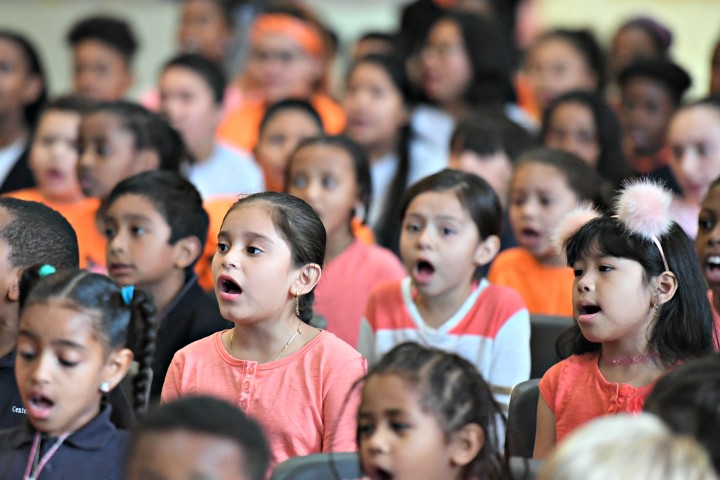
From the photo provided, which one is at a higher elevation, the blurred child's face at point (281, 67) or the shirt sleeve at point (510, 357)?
the blurred child's face at point (281, 67)

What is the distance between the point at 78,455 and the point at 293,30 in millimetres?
4237

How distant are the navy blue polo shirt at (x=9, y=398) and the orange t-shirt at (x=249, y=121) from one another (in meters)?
3.40

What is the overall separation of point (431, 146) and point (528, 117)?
0.76m

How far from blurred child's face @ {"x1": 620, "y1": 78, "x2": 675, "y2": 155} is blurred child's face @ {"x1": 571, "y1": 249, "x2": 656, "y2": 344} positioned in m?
2.81

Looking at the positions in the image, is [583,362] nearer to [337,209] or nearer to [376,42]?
[337,209]

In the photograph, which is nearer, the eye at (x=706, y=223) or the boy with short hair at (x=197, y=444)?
the boy with short hair at (x=197, y=444)

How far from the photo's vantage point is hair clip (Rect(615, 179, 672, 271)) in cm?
259

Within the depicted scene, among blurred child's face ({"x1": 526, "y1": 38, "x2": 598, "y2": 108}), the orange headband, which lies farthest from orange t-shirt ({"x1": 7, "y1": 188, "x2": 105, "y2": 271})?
blurred child's face ({"x1": 526, "y1": 38, "x2": 598, "y2": 108})

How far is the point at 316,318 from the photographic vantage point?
122 inches

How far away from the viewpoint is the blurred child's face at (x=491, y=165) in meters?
4.48

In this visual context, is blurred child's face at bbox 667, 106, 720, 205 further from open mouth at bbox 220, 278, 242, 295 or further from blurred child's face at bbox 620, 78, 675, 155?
open mouth at bbox 220, 278, 242, 295

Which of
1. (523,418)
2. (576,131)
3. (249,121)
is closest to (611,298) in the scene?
(523,418)

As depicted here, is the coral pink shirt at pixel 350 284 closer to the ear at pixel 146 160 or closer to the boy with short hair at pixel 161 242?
the boy with short hair at pixel 161 242

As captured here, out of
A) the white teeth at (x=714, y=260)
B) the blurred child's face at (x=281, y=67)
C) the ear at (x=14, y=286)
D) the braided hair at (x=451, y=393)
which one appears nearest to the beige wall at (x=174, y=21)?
the blurred child's face at (x=281, y=67)
